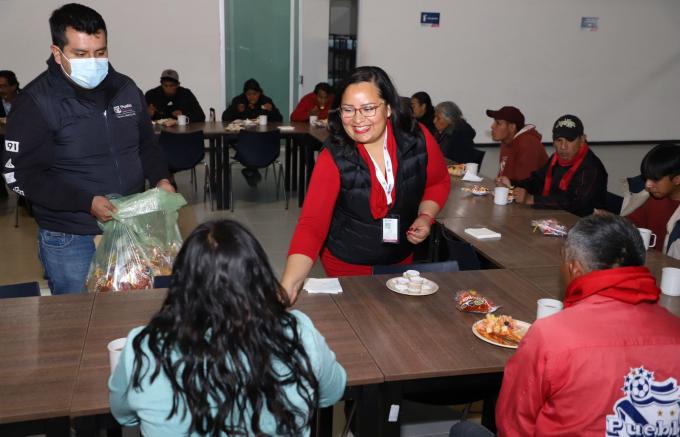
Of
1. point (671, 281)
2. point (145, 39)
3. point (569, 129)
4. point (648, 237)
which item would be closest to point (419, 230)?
point (671, 281)

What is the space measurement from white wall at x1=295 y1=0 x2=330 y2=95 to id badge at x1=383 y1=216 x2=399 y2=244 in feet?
25.2

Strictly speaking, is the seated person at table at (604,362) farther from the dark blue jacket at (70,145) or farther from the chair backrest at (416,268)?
the dark blue jacket at (70,145)

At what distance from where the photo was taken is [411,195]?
2.83 m

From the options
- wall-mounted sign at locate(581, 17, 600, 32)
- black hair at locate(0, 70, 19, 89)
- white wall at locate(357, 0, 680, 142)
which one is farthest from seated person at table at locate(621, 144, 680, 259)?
wall-mounted sign at locate(581, 17, 600, 32)

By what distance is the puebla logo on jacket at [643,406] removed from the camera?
5.01ft

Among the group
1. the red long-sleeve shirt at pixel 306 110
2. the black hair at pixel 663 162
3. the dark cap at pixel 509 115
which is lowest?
the red long-sleeve shirt at pixel 306 110

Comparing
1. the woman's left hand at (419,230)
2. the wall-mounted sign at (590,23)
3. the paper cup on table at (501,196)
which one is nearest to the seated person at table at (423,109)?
the paper cup on table at (501,196)

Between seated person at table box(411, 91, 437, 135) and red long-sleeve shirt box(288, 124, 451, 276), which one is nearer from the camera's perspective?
red long-sleeve shirt box(288, 124, 451, 276)

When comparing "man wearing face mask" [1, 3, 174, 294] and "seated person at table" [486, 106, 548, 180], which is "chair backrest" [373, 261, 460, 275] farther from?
"seated person at table" [486, 106, 548, 180]

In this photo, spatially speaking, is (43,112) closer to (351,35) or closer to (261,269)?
(261,269)

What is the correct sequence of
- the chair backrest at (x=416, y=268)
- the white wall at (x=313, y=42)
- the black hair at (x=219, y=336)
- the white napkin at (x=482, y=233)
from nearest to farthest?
the black hair at (x=219, y=336) < the chair backrest at (x=416, y=268) < the white napkin at (x=482, y=233) < the white wall at (x=313, y=42)

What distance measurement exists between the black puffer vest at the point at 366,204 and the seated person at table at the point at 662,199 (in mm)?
1355

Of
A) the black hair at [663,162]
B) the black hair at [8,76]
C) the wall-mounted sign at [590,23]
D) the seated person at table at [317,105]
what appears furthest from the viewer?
the wall-mounted sign at [590,23]

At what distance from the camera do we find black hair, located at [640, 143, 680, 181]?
332 centimetres
